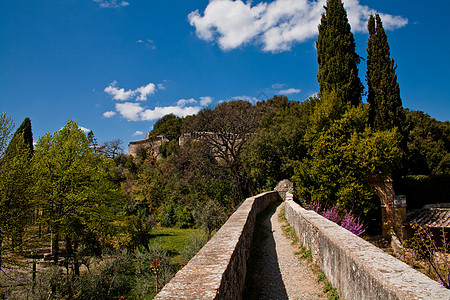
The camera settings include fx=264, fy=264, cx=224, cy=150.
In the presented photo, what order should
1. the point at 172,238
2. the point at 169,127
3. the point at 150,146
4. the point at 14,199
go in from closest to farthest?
the point at 14,199, the point at 172,238, the point at 150,146, the point at 169,127

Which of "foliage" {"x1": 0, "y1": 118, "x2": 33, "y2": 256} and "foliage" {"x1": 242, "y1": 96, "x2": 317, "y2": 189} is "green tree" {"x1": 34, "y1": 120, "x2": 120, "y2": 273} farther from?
"foliage" {"x1": 242, "y1": 96, "x2": 317, "y2": 189}

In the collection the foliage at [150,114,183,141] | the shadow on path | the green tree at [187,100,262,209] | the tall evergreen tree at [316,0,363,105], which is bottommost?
the shadow on path

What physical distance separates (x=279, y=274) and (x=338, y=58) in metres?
18.9

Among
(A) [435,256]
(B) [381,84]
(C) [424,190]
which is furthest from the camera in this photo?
(C) [424,190]

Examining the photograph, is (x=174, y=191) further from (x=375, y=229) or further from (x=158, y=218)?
(x=375, y=229)

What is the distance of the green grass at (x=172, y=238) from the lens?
19.0 metres

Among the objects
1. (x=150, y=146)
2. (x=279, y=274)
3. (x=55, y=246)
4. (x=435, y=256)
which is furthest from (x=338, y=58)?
(x=150, y=146)

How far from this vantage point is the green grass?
62.4 ft

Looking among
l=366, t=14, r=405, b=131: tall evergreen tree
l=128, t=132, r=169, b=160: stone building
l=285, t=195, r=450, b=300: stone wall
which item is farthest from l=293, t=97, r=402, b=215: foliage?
l=128, t=132, r=169, b=160: stone building

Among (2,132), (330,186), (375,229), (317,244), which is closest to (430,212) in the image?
(375,229)

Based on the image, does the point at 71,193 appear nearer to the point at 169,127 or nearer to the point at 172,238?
the point at 172,238

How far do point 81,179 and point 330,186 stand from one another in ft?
50.6

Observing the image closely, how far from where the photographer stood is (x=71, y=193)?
15836mm

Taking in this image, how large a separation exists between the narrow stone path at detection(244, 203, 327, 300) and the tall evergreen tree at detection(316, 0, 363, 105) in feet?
48.9
